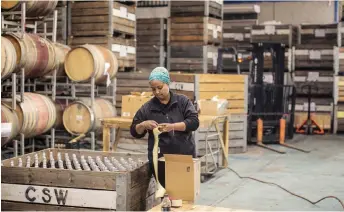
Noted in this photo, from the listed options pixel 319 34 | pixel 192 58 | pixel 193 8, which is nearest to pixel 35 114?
pixel 192 58

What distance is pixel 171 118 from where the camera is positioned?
5.23 m

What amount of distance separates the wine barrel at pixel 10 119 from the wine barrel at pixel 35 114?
0.58 feet

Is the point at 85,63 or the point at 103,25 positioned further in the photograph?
the point at 103,25

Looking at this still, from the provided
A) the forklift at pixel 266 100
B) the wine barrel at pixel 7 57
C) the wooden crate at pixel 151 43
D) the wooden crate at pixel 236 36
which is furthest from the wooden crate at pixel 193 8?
the wine barrel at pixel 7 57

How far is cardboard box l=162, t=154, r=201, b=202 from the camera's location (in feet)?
14.4

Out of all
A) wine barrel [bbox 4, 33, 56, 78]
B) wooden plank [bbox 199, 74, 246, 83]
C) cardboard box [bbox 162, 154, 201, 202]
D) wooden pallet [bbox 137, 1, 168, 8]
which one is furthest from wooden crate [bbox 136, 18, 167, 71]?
cardboard box [bbox 162, 154, 201, 202]

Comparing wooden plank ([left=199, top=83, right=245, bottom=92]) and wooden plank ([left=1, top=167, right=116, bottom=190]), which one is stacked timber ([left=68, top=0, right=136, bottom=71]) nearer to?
wooden plank ([left=199, top=83, right=245, bottom=92])

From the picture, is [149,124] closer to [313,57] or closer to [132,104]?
[132,104]

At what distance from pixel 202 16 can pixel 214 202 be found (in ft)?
23.7

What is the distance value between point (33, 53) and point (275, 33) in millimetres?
8914

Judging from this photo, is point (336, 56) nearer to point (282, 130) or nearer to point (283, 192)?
point (282, 130)

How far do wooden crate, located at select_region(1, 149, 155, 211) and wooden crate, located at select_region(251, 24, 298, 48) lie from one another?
465 inches

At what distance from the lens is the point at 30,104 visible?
30.2ft

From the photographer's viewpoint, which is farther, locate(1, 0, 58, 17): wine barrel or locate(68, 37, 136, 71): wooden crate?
locate(68, 37, 136, 71): wooden crate
